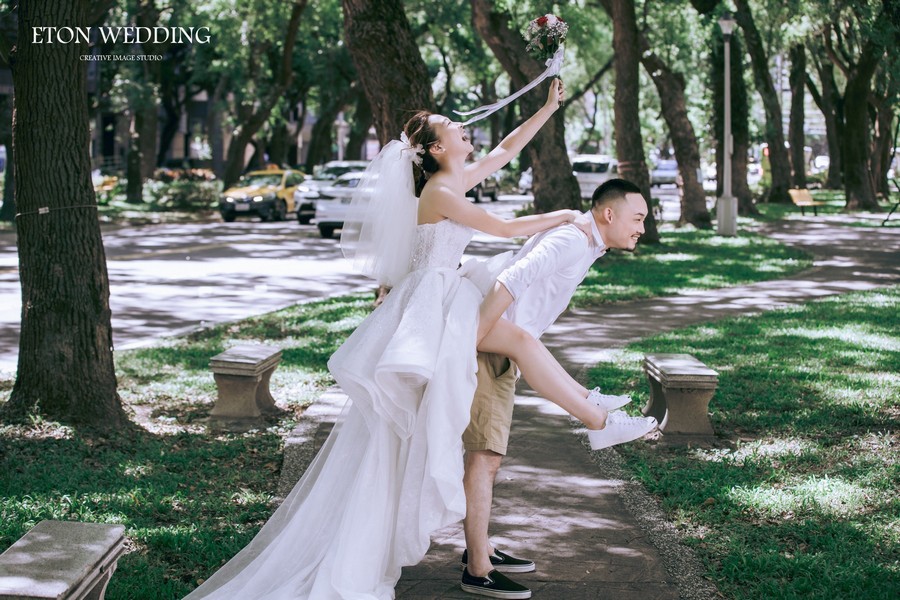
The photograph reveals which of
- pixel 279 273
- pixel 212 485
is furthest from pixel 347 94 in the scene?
pixel 212 485

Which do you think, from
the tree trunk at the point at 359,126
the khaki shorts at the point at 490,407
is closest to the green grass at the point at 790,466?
the khaki shorts at the point at 490,407

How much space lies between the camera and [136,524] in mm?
5391

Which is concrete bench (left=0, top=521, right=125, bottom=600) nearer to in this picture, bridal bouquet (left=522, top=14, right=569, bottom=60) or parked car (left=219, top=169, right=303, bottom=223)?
bridal bouquet (left=522, top=14, right=569, bottom=60)

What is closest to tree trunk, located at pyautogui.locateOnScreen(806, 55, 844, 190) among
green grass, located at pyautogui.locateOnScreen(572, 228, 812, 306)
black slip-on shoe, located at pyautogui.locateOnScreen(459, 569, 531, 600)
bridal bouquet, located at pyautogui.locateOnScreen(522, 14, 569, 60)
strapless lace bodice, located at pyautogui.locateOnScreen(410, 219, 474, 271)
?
green grass, located at pyautogui.locateOnScreen(572, 228, 812, 306)

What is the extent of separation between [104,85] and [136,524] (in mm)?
38434

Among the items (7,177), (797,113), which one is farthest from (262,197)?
(797,113)

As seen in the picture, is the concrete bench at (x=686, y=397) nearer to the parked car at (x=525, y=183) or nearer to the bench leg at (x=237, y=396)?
the bench leg at (x=237, y=396)

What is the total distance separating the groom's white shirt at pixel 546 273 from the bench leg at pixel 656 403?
2.78 metres

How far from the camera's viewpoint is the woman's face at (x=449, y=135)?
4805 mm

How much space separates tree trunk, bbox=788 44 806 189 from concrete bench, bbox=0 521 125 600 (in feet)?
131

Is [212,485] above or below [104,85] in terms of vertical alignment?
below

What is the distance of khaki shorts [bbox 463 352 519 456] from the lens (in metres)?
4.69

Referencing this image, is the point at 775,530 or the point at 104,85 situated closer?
the point at 775,530

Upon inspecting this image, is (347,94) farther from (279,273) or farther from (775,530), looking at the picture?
(775,530)
